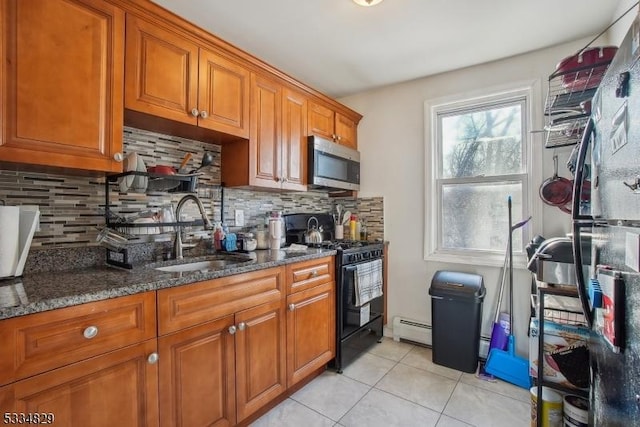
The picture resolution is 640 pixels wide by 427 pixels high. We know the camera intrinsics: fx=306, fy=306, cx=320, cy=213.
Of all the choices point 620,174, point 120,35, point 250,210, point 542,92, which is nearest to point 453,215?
point 542,92

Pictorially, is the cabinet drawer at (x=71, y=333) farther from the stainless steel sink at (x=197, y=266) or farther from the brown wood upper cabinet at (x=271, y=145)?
the brown wood upper cabinet at (x=271, y=145)

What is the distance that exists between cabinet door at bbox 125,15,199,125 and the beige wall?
1.79 metres

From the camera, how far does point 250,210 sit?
2.42m

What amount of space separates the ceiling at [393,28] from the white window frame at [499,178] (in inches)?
11.0

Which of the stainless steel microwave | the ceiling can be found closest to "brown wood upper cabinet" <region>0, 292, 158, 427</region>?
the stainless steel microwave

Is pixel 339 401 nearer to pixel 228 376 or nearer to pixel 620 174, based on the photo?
pixel 228 376

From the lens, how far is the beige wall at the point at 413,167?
2266 mm

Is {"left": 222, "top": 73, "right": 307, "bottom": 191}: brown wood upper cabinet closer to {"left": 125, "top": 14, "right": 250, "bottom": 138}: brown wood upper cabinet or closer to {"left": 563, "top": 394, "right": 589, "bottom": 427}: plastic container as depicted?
{"left": 125, "top": 14, "right": 250, "bottom": 138}: brown wood upper cabinet

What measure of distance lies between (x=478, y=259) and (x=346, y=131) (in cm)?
162

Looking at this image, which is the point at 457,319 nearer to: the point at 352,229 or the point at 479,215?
the point at 479,215

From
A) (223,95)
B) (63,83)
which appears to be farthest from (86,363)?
(223,95)

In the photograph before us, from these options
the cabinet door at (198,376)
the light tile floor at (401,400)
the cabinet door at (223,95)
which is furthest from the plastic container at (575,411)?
the cabinet door at (223,95)

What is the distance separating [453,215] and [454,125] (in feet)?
2.59

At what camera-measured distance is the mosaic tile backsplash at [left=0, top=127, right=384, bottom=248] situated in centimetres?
141
